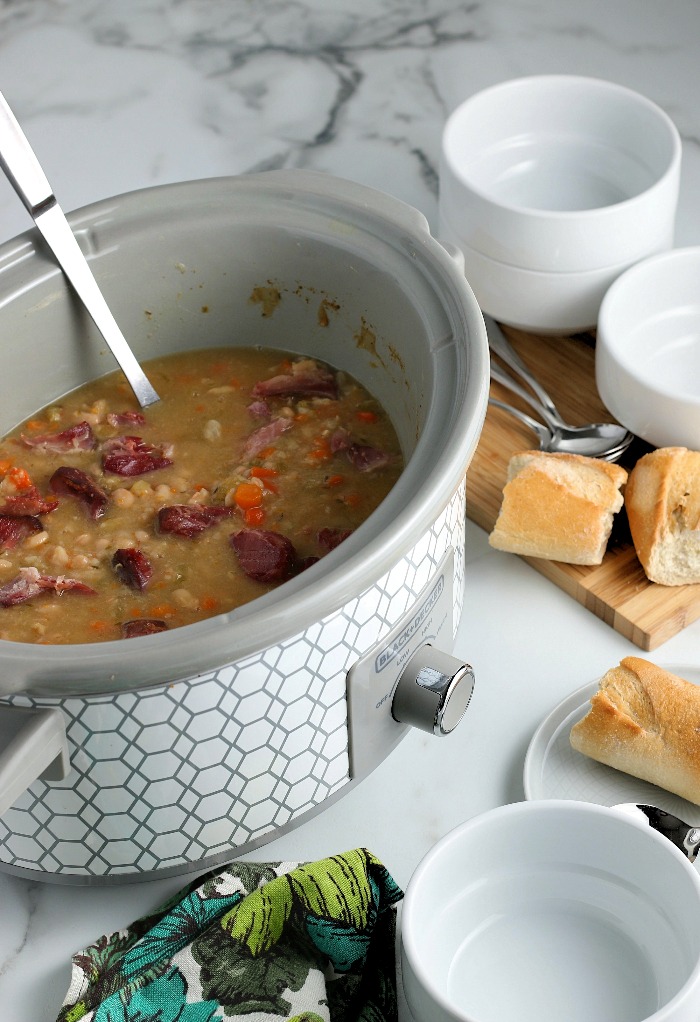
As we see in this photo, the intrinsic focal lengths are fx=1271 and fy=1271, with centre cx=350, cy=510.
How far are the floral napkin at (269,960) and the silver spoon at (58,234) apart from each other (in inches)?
22.7

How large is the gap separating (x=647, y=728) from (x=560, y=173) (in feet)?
2.90

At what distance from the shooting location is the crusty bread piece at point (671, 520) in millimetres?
1324

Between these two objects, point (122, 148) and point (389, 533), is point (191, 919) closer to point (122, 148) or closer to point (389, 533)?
point (389, 533)

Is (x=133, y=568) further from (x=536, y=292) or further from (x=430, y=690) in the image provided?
(x=536, y=292)

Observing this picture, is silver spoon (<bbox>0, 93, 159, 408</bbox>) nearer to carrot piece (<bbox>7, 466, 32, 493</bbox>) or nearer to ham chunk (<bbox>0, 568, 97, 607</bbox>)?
carrot piece (<bbox>7, 466, 32, 493</bbox>)

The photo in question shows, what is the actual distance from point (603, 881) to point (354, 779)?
0.27 metres

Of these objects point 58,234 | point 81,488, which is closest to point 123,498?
point 81,488

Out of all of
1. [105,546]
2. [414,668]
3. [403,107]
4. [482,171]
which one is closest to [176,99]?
[403,107]

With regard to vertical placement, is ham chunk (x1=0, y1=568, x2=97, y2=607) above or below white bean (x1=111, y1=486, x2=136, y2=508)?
A: above

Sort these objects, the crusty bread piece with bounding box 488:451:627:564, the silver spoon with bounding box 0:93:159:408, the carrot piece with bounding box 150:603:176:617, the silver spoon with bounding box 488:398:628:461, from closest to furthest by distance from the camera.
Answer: the carrot piece with bounding box 150:603:176:617 < the silver spoon with bounding box 0:93:159:408 < the crusty bread piece with bounding box 488:451:627:564 < the silver spoon with bounding box 488:398:628:461

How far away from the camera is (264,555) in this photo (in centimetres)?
116

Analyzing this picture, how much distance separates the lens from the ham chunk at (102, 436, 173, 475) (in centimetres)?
129

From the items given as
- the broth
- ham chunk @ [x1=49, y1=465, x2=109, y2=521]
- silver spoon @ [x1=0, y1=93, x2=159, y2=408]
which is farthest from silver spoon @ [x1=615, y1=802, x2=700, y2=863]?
silver spoon @ [x1=0, y1=93, x2=159, y2=408]

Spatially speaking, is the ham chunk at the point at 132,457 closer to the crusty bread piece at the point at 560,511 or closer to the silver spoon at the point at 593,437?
the crusty bread piece at the point at 560,511
